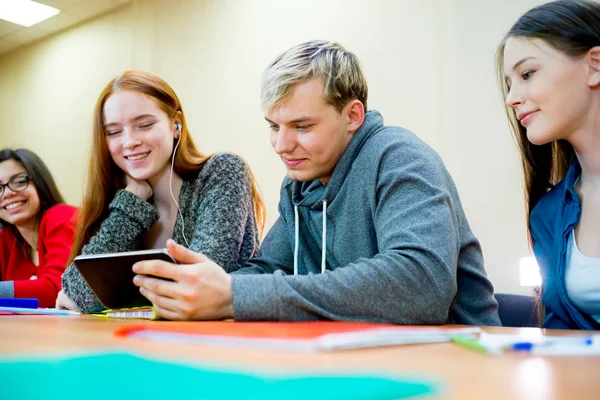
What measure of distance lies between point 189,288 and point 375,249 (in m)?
0.43

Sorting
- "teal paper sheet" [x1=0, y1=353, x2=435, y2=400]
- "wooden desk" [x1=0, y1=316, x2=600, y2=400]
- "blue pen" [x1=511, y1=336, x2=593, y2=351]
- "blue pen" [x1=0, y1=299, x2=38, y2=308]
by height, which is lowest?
"blue pen" [x1=0, y1=299, x2=38, y2=308]

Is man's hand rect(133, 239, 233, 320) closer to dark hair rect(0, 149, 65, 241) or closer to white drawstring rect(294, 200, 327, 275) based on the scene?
white drawstring rect(294, 200, 327, 275)

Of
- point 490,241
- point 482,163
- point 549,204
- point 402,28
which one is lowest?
point 490,241

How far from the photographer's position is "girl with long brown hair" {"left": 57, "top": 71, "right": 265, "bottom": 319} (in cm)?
158

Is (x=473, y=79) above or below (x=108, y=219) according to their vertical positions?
above

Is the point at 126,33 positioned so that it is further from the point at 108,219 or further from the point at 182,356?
the point at 182,356

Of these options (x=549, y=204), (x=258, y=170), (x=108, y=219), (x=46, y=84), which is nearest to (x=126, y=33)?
(x=46, y=84)

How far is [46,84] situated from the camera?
468cm

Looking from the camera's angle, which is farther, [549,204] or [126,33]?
[126,33]

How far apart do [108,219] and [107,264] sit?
0.62m

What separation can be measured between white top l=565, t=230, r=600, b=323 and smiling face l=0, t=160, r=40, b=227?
2.16 meters

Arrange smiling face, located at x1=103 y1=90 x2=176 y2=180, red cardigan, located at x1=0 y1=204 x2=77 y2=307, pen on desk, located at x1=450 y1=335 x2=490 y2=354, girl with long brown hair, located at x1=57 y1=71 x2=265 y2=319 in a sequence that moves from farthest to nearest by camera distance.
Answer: red cardigan, located at x1=0 y1=204 x2=77 y2=307
smiling face, located at x1=103 y1=90 x2=176 y2=180
girl with long brown hair, located at x1=57 y1=71 x2=265 y2=319
pen on desk, located at x1=450 y1=335 x2=490 y2=354

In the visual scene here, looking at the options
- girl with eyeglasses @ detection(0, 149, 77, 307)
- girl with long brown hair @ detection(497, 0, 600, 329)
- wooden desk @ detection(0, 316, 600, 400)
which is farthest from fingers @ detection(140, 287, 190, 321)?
girl with eyeglasses @ detection(0, 149, 77, 307)

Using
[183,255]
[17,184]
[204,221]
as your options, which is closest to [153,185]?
[204,221]
